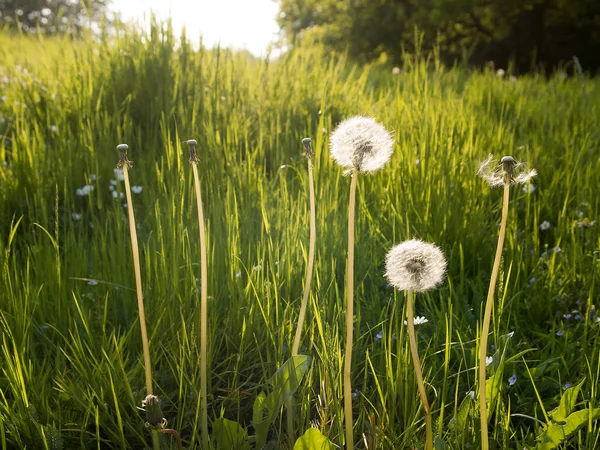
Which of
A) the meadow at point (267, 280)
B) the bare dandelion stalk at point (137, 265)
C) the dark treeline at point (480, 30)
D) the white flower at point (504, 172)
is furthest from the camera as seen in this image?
the dark treeline at point (480, 30)

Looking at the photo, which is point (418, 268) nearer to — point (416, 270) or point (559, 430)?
point (416, 270)

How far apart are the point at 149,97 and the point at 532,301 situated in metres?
2.32

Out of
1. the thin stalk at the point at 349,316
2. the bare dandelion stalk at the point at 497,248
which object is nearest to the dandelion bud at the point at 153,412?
the thin stalk at the point at 349,316

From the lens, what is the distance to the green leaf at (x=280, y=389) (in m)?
1.12

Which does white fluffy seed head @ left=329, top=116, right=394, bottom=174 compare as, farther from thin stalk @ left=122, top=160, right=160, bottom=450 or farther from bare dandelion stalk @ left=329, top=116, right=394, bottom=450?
thin stalk @ left=122, top=160, right=160, bottom=450

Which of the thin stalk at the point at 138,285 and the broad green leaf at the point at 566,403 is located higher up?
the thin stalk at the point at 138,285

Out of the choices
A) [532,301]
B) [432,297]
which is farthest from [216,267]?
[532,301]

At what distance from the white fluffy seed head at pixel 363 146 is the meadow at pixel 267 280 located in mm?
403

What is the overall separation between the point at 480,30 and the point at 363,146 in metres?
9.38

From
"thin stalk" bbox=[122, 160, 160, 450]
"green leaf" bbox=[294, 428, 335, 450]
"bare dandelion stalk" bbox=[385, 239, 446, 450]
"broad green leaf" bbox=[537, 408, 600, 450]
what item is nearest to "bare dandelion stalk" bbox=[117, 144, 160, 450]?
"thin stalk" bbox=[122, 160, 160, 450]

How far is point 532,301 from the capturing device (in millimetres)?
1768

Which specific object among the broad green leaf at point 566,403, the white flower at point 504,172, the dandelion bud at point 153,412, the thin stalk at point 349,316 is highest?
the white flower at point 504,172

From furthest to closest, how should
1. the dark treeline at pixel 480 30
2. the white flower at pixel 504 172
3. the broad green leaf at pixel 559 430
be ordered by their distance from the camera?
the dark treeline at pixel 480 30
the broad green leaf at pixel 559 430
the white flower at pixel 504 172

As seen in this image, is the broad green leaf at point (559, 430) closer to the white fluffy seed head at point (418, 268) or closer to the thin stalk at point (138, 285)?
the white fluffy seed head at point (418, 268)
